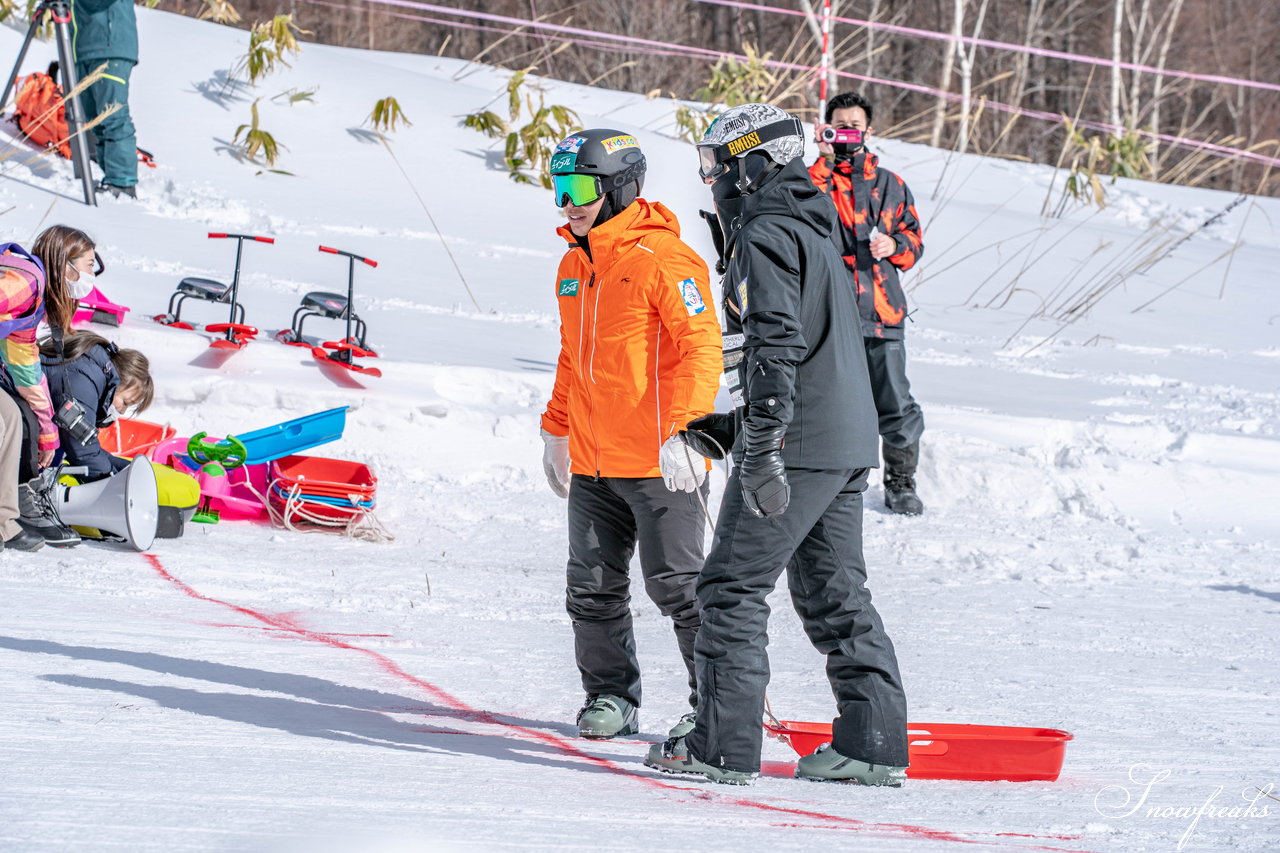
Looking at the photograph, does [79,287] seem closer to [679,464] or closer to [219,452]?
[219,452]

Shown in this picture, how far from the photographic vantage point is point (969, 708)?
3.79 m

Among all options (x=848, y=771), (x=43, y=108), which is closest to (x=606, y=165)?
(x=848, y=771)

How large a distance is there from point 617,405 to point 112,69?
7.30 m

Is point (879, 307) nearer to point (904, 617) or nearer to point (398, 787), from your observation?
point (904, 617)

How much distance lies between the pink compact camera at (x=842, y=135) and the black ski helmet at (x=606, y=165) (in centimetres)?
259

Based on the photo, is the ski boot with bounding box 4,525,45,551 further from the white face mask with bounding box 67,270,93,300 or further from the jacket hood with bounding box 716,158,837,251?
the jacket hood with bounding box 716,158,837,251

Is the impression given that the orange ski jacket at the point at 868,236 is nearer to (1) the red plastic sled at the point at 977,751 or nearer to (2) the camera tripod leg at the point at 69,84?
(1) the red plastic sled at the point at 977,751

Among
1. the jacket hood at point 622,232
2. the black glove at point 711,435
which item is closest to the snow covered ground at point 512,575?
the black glove at point 711,435

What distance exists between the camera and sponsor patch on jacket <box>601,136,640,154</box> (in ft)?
10.7

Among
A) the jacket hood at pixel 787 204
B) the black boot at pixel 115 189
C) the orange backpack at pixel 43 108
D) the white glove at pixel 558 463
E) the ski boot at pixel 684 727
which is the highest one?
the orange backpack at pixel 43 108

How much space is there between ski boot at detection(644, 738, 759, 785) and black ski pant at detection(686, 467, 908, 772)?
17 mm

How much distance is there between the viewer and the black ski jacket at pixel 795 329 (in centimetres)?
279

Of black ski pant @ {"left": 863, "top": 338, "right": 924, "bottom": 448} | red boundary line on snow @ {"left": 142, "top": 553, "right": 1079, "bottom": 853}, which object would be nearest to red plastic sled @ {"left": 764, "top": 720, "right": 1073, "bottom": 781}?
red boundary line on snow @ {"left": 142, "top": 553, "right": 1079, "bottom": 853}

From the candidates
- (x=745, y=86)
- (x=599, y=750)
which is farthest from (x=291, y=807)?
(x=745, y=86)
